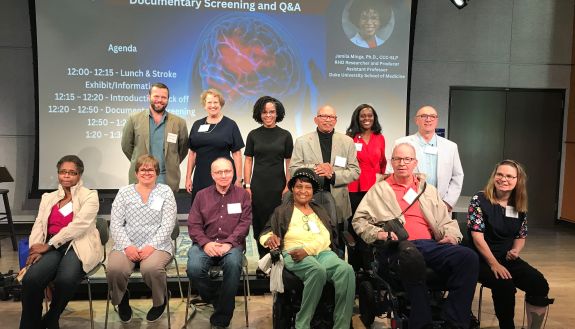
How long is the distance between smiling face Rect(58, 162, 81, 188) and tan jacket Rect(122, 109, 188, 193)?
65cm

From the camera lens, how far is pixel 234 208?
11.2ft

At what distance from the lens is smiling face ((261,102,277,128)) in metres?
3.78

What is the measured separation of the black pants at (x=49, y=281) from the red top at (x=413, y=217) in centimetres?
216

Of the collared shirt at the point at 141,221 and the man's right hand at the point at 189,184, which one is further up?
the man's right hand at the point at 189,184

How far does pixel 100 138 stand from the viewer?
19.0 feet

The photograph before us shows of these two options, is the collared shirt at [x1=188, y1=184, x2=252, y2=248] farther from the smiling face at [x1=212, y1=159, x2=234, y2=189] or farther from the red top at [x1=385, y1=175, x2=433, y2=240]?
the red top at [x1=385, y1=175, x2=433, y2=240]

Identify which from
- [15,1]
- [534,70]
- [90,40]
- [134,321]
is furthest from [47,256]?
[534,70]

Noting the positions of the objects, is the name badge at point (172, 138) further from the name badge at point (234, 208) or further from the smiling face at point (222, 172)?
the name badge at point (234, 208)

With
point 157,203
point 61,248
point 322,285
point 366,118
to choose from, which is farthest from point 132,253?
point 366,118

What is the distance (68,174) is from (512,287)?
301 cm

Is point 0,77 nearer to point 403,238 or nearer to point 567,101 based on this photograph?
point 403,238

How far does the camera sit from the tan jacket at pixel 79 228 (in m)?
3.16

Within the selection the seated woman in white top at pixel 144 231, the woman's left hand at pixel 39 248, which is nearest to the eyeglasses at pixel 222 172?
the seated woman in white top at pixel 144 231

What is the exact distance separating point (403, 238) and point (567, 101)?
18.2ft
